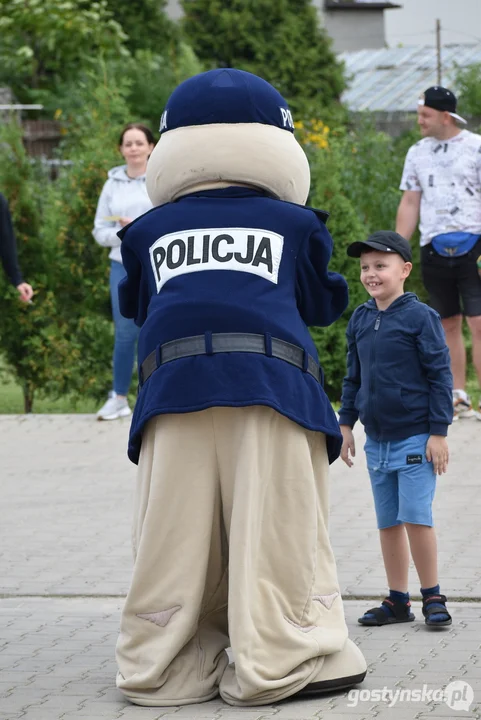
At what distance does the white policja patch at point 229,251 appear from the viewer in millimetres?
4207

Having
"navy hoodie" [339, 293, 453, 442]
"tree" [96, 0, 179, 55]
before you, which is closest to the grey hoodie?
"navy hoodie" [339, 293, 453, 442]

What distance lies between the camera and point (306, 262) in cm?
434

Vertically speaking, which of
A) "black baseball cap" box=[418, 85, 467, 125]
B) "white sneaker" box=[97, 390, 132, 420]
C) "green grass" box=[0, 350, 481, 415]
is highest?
"black baseball cap" box=[418, 85, 467, 125]

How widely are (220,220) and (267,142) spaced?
1.02 ft

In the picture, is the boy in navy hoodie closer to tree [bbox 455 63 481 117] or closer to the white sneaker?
the white sneaker

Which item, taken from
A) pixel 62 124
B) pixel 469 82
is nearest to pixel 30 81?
pixel 62 124

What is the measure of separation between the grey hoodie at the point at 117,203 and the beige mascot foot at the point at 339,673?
514 centimetres

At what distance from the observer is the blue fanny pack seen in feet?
28.5

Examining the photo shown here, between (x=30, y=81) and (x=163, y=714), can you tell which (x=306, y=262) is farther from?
(x=30, y=81)

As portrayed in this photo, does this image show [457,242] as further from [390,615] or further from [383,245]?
[390,615]

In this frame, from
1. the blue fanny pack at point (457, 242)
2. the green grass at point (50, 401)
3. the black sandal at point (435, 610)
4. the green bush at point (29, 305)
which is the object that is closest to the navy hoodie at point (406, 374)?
the black sandal at point (435, 610)

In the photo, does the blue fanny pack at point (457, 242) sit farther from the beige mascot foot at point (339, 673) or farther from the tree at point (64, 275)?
the beige mascot foot at point (339, 673)

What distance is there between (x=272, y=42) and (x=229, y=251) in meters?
25.3

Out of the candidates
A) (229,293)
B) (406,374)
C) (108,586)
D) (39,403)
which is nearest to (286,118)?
(229,293)
